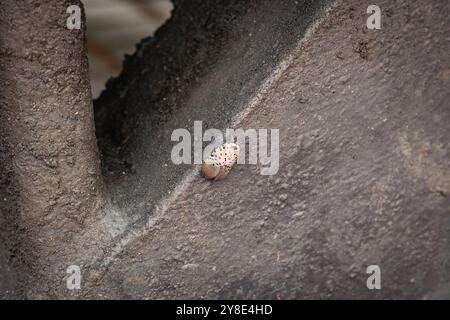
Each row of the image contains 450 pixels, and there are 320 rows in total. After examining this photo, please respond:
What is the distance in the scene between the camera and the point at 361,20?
1.27 meters

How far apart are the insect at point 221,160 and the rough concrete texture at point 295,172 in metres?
0.03

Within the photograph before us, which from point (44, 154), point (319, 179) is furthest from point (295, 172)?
point (44, 154)

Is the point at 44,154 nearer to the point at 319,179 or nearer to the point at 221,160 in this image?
the point at 221,160

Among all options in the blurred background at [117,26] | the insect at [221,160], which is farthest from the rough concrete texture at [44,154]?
the blurred background at [117,26]

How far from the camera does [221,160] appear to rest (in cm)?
127

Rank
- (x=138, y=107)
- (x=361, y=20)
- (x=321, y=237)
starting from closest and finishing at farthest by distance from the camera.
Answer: (x=361, y=20) → (x=321, y=237) → (x=138, y=107)

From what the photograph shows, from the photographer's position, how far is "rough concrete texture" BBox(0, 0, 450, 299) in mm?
1292

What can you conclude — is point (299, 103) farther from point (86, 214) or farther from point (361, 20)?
point (86, 214)

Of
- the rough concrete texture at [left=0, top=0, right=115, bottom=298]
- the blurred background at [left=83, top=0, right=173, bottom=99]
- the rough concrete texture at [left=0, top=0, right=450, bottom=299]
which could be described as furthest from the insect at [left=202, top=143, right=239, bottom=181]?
the blurred background at [left=83, top=0, right=173, bottom=99]

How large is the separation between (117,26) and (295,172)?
1.80 meters

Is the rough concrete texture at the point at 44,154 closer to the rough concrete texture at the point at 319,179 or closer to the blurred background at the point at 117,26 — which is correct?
the rough concrete texture at the point at 319,179
